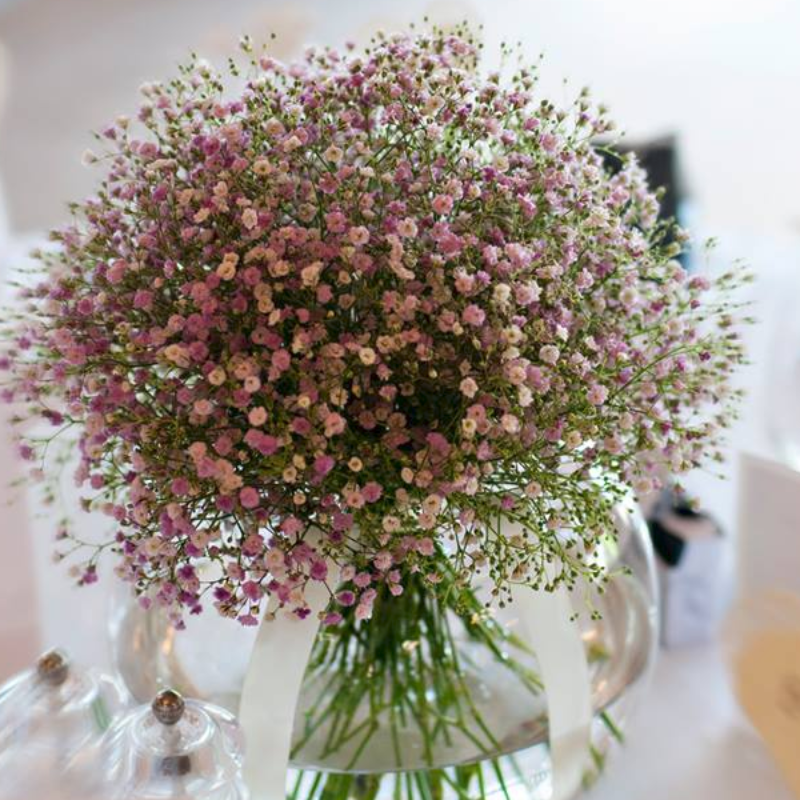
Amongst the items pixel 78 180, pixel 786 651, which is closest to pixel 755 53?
pixel 78 180

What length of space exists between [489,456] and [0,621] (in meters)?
0.63

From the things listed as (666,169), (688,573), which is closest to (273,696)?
(688,573)

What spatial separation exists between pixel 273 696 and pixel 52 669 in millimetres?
144

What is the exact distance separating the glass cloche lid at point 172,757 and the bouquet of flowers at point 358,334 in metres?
0.07

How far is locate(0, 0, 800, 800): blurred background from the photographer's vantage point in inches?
71.1

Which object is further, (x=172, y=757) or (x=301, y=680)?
(x=301, y=680)

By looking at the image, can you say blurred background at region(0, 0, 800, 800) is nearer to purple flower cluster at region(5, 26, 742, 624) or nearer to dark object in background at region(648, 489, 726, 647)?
dark object in background at region(648, 489, 726, 647)

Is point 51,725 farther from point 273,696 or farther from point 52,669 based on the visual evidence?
point 273,696

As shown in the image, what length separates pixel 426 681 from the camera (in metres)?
0.80

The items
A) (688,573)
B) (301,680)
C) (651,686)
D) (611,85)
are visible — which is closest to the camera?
(301,680)

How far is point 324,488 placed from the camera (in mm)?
627

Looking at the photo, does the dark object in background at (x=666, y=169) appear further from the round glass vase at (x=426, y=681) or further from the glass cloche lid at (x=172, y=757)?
the glass cloche lid at (x=172, y=757)

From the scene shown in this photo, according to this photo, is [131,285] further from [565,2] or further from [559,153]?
[565,2]

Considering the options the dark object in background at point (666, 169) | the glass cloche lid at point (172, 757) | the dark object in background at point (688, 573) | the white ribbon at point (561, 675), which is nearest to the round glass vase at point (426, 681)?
the white ribbon at point (561, 675)
